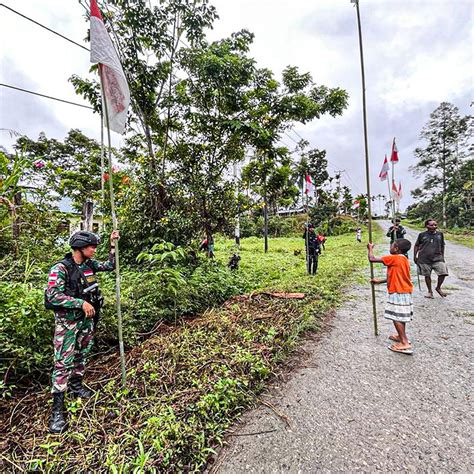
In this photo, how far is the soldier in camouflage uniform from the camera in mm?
2314

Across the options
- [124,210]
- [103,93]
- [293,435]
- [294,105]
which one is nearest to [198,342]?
[293,435]

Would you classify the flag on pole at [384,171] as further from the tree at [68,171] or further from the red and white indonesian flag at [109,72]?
the tree at [68,171]

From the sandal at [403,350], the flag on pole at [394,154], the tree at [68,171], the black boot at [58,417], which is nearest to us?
the black boot at [58,417]

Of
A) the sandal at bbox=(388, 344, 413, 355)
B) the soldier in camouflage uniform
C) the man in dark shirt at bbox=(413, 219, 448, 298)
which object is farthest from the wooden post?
the man in dark shirt at bbox=(413, 219, 448, 298)

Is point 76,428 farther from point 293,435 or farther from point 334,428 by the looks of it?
point 334,428

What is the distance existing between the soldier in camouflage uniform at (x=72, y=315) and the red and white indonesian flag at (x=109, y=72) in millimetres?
1248

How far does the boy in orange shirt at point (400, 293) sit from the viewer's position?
3.54m

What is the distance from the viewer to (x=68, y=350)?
243cm

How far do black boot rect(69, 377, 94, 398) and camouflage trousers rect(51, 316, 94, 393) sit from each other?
0.05 m

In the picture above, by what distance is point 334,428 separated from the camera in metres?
2.28

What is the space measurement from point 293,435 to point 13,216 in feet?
14.6

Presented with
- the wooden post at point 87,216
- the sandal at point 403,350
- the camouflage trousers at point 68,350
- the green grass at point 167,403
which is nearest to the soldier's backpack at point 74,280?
the camouflage trousers at point 68,350

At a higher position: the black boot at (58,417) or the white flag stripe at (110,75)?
the white flag stripe at (110,75)

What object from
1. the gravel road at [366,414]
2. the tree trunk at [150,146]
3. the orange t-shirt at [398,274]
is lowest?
the gravel road at [366,414]
